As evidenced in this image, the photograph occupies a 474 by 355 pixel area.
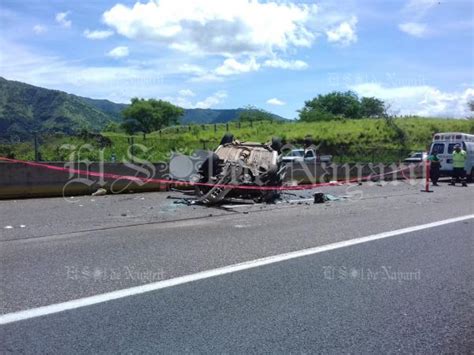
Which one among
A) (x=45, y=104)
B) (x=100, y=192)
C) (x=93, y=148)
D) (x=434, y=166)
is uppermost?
(x=45, y=104)

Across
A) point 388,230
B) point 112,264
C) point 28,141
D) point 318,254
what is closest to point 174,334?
point 112,264

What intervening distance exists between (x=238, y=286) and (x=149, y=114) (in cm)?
12905

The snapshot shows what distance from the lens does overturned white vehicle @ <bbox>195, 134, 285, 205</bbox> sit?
14094 mm

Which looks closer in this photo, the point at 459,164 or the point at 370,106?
the point at 459,164

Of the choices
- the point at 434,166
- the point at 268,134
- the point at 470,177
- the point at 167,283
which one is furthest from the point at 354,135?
the point at 167,283

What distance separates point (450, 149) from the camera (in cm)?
2541

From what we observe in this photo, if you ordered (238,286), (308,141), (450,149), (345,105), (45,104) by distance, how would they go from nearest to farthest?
(238,286) < (450,149) < (308,141) < (345,105) < (45,104)

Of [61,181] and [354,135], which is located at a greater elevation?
[354,135]

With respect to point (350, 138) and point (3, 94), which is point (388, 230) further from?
point (3, 94)

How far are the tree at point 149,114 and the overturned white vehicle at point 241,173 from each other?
111582mm

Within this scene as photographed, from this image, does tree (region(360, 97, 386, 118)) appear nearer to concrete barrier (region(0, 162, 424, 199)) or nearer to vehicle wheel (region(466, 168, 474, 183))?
vehicle wheel (region(466, 168, 474, 183))

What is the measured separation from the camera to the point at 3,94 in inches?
5418

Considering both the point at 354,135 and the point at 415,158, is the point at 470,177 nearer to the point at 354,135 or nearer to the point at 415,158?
the point at 415,158

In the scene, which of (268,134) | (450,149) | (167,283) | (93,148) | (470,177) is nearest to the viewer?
(167,283)
